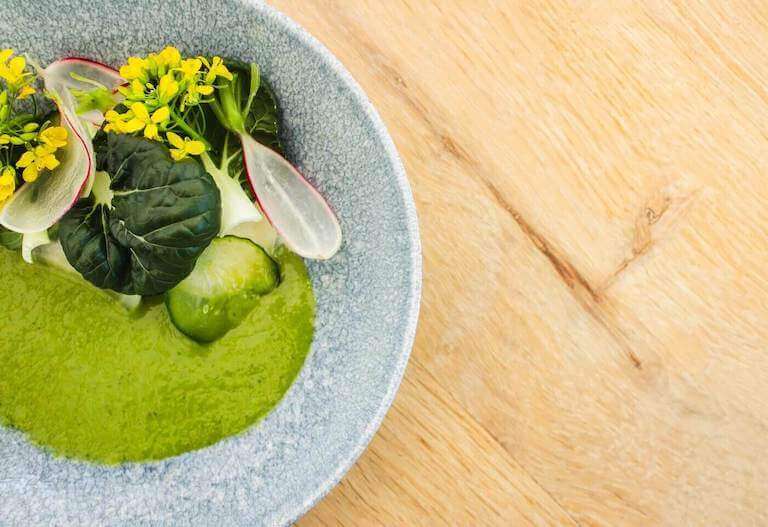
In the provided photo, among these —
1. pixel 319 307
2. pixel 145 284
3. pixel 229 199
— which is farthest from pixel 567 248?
pixel 145 284

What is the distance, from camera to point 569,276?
44.0 inches

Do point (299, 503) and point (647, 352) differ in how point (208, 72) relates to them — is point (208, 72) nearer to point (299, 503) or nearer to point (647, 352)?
point (299, 503)

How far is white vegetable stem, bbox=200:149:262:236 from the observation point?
100 centimetres

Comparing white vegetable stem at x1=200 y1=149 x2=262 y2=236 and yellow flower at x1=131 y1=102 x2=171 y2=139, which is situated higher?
yellow flower at x1=131 y1=102 x2=171 y2=139

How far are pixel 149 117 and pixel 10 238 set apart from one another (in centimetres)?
33

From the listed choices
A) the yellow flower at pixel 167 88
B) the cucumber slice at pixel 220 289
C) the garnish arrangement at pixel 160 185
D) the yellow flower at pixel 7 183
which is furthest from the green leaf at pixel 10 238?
the yellow flower at pixel 167 88

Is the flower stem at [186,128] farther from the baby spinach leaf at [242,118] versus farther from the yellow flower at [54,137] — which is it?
the yellow flower at [54,137]

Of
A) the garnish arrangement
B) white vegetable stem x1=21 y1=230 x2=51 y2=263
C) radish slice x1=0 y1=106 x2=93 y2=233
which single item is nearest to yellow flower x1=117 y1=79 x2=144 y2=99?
the garnish arrangement

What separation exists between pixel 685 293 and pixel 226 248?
2.43ft

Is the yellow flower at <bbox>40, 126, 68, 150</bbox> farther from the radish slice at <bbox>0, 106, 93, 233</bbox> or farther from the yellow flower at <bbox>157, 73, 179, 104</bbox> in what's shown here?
the yellow flower at <bbox>157, 73, 179, 104</bbox>

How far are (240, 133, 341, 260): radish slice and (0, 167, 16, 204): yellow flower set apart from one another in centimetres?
32

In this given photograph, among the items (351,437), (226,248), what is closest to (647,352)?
(351,437)

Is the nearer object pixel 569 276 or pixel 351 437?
pixel 351 437

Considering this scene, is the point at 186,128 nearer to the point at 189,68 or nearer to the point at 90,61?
the point at 189,68
